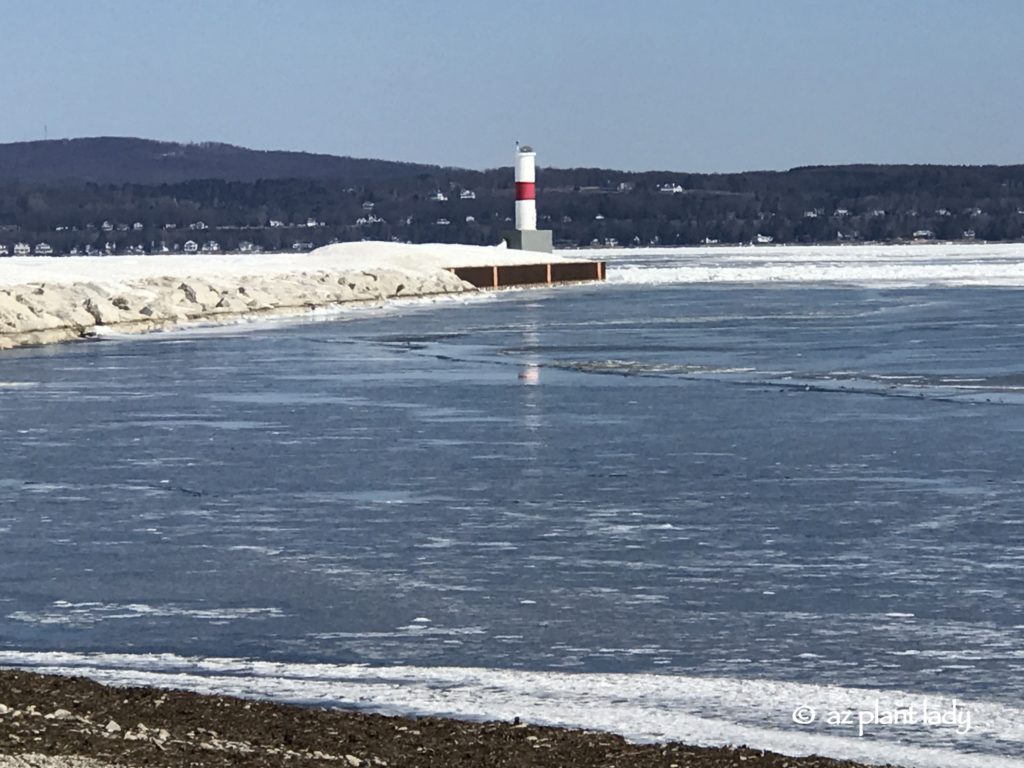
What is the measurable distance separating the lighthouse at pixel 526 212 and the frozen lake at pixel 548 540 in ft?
154

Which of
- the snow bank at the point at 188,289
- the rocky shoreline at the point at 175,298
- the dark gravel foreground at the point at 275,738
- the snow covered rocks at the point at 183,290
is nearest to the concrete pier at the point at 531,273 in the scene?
the snow bank at the point at 188,289

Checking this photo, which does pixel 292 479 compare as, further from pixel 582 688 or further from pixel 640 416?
pixel 582 688

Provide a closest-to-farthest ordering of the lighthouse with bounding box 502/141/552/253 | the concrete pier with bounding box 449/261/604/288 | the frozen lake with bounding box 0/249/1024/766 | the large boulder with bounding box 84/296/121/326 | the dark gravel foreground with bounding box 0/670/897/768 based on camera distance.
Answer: the dark gravel foreground with bounding box 0/670/897/768 → the frozen lake with bounding box 0/249/1024/766 → the large boulder with bounding box 84/296/121/326 → the concrete pier with bounding box 449/261/604/288 → the lighthouse with bounding box 502/141/552/253

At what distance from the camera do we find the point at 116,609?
26.9 feet

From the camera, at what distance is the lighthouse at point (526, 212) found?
67562 millimetres

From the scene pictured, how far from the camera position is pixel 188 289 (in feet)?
122

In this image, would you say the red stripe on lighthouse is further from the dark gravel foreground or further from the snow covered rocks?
the dark gravel foreground

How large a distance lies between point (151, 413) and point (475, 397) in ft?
9.79

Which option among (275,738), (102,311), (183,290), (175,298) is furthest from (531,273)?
(275,738)

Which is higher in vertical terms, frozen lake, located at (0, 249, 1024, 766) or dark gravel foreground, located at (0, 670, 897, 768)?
dark gravel foreground, located at (0, 670, 897, 768)

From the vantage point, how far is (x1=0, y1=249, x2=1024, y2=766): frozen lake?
22.5 feet

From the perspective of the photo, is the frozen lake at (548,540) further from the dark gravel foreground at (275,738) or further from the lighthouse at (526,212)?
the lighthouse at (526,212)

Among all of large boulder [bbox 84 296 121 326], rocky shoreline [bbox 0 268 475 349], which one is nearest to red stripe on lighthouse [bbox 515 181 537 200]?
rocky shoreline [bbox 0 268 475 349]

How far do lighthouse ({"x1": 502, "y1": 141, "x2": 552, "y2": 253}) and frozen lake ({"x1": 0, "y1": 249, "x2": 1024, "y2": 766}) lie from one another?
46.9 meters
